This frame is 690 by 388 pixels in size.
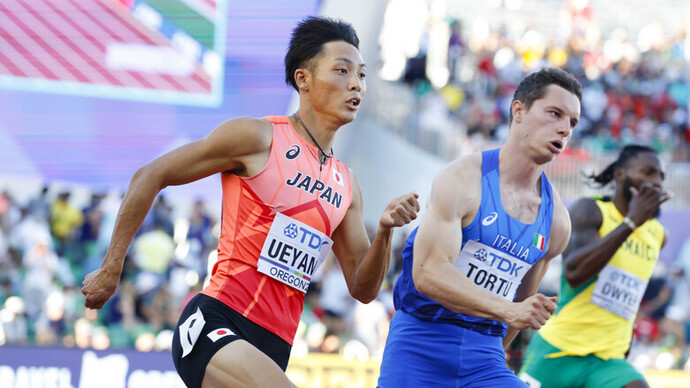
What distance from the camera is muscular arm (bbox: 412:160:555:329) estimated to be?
4168 millimetres

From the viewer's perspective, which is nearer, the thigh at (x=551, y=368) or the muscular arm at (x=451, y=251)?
the muscular arm at (x=451, y=251)

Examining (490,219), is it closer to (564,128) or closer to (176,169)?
(564,128)

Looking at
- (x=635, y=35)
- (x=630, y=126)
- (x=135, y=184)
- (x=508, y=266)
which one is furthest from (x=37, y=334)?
(x=635, y=35)

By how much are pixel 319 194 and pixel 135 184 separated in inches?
36.6

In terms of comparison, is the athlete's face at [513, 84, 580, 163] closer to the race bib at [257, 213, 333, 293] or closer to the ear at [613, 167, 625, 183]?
the race bib at [257, 213, 333, 293]

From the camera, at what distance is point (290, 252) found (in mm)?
4520

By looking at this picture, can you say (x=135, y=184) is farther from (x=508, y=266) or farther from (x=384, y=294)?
(x=384, y=294)

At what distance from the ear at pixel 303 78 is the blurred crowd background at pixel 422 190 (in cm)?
442

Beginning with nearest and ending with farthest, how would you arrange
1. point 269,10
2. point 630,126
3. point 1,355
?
point 1,355, point 269,10, point 630,126

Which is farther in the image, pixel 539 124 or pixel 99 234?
pixel 99 234

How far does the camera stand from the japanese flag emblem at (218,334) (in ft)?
13.7

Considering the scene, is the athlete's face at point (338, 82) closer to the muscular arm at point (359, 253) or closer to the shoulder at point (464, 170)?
the muscular arm at point (359, 253)

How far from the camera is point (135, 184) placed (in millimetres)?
4398

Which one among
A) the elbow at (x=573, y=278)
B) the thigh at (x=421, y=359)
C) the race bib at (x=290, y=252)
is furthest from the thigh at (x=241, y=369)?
the elbow at (x=573, y=278)
